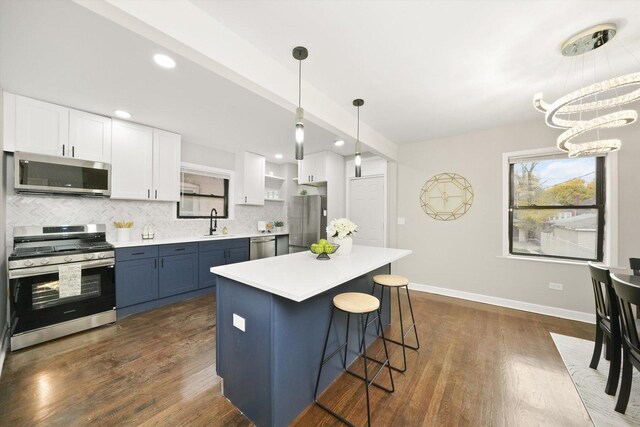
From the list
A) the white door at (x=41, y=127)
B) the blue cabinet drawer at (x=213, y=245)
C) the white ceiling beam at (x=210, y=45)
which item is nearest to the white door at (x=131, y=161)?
the white door at (x=41, y=127)

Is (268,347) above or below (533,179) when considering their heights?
below

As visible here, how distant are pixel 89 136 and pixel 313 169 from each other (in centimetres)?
321

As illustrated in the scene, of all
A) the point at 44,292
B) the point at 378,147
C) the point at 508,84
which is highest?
the point at 508,84

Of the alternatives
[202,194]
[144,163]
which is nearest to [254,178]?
[202,194]

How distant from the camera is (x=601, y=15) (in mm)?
1569

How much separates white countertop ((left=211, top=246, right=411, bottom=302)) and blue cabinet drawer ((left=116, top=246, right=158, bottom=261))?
2.01 meters

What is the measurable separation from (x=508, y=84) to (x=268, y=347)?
317 cm

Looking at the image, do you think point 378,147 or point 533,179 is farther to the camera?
point 378,147

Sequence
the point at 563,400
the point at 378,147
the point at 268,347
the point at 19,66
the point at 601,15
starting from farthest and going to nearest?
the point at 378,147 → the point at 19,66 → the point at 563,400 → the point at 601,15 → the point at 268,347

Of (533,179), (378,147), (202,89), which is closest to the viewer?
(202,89)

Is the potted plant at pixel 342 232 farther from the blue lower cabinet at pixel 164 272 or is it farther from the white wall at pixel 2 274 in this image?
the white wall at pixel 2 274

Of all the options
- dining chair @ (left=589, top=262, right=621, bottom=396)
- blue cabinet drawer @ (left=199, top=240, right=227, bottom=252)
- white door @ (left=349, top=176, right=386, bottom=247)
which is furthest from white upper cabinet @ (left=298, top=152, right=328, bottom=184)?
dining chair @ (left=589, top=262, right=621, bottom=396)

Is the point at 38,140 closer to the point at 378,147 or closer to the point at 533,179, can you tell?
the point at 378,147

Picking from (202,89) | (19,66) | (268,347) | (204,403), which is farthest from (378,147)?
(19,66)
